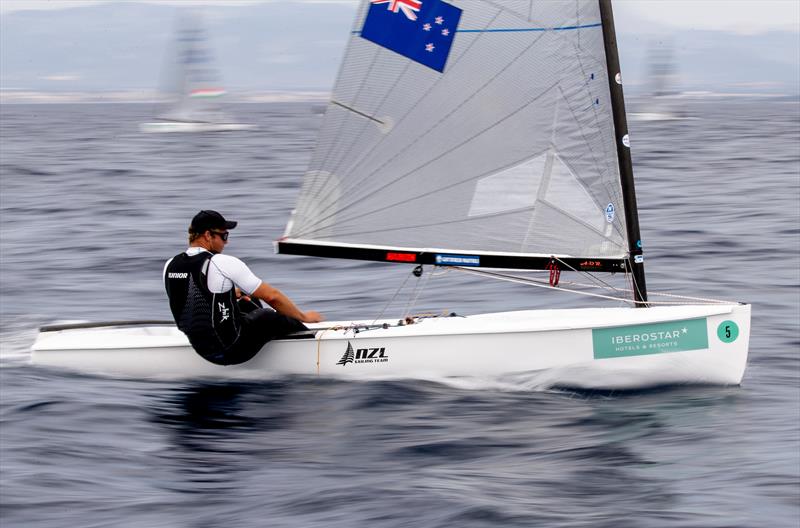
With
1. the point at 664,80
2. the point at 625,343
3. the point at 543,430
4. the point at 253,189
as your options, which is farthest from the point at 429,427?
the point at 664,80

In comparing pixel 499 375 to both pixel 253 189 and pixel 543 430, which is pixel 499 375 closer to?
pixel 543 430

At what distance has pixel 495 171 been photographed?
8.75m

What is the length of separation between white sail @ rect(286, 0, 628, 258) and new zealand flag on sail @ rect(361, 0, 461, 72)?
3 centimetres

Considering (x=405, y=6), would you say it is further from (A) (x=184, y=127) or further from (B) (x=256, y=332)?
(A) (x=184, y=127)

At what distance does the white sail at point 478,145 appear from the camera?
8484mm

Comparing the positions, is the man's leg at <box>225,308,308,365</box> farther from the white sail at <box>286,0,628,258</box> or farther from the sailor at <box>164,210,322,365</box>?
the white sail at <box>286,0,628,258</box>

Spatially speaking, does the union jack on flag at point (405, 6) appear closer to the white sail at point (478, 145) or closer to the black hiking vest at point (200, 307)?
the white sail at point (478, 145)

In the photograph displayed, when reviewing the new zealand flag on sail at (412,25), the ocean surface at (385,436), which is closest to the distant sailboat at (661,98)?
the ocean surface at (385,436)

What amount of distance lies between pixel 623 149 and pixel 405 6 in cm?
182

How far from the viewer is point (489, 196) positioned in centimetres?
877

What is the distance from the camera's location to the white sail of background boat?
56031 mm

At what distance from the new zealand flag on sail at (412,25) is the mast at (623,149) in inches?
41.1

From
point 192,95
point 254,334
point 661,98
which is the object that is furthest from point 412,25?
point 661,98

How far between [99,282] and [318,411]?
6.50m
